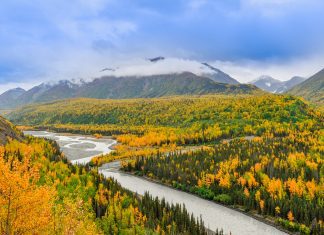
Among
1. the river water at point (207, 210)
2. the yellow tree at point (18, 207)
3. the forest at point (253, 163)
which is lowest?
the river water at point (207, 210)

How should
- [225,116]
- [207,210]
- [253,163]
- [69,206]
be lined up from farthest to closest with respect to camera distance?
1. [225,116]
2. [253,163]
3. [207,210]
4. [69,206]

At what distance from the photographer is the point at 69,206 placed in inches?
686

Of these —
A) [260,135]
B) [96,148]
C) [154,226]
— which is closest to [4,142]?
[154,226]

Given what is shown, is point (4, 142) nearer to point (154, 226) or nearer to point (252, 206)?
point (154, 226)

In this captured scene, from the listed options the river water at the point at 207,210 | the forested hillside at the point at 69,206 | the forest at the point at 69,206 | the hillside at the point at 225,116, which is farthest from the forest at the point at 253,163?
the forested hillside at the point at 69,206

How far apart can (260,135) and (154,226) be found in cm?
6433

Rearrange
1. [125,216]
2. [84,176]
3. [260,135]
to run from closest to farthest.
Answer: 1. [125,216]
2. [84,176]
3. [260,135]

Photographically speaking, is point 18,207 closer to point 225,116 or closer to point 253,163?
point 253,163

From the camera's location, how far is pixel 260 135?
87062 mm

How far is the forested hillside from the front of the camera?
16906 millimetres

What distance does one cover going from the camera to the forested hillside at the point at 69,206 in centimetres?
1691

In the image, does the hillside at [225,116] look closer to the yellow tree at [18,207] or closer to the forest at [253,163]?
the forest at [253,163]

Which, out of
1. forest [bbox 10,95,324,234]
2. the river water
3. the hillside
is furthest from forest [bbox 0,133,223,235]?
the hillside

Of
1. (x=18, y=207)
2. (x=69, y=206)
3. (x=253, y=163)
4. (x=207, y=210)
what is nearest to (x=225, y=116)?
(x=253, y=163)
